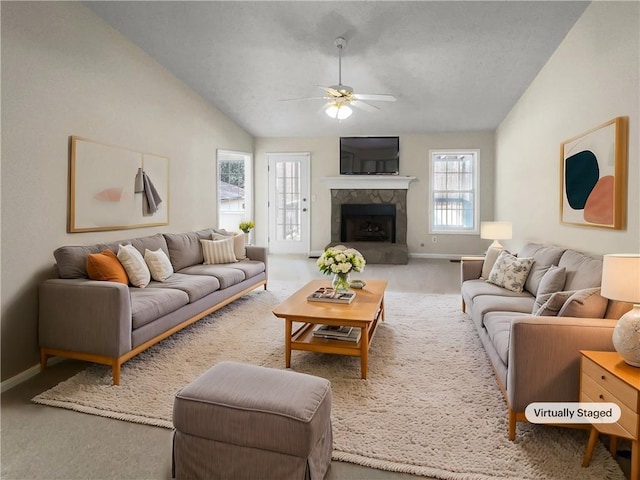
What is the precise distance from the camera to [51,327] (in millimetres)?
2980

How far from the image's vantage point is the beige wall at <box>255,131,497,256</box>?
26.4 feet

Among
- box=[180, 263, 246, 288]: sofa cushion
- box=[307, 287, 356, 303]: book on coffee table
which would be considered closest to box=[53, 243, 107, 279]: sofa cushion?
box=[180, 263, 246, 288]: sofa cushion

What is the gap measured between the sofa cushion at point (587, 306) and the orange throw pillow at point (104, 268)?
3.25 meters

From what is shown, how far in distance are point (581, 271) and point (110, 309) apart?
334 cm

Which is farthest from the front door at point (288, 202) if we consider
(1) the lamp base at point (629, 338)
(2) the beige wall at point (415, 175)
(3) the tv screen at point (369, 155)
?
(1) the lamp base at point (629, 338)

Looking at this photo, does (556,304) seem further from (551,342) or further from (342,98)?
(342,98)

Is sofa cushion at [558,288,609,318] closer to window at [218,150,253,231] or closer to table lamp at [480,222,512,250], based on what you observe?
table lamp at [480,222,512,250]

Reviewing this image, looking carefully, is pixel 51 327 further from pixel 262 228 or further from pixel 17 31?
pixel 262 228

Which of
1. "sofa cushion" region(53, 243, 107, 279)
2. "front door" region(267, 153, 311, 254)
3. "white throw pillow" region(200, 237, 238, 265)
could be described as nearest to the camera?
"sofa cushion" region(53, 243, 107, 279)

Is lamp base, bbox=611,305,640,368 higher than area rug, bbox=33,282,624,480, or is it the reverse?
lamp base, bbox=611,305,640,368

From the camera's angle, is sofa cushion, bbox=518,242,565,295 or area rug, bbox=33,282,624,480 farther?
sofa cushion, bbox=518,242,565,295

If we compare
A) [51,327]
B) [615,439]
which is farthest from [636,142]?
[51,327]

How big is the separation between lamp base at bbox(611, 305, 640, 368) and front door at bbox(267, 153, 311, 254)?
23.3ft

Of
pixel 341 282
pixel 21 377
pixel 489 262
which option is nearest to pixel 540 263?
pixel 489 262
